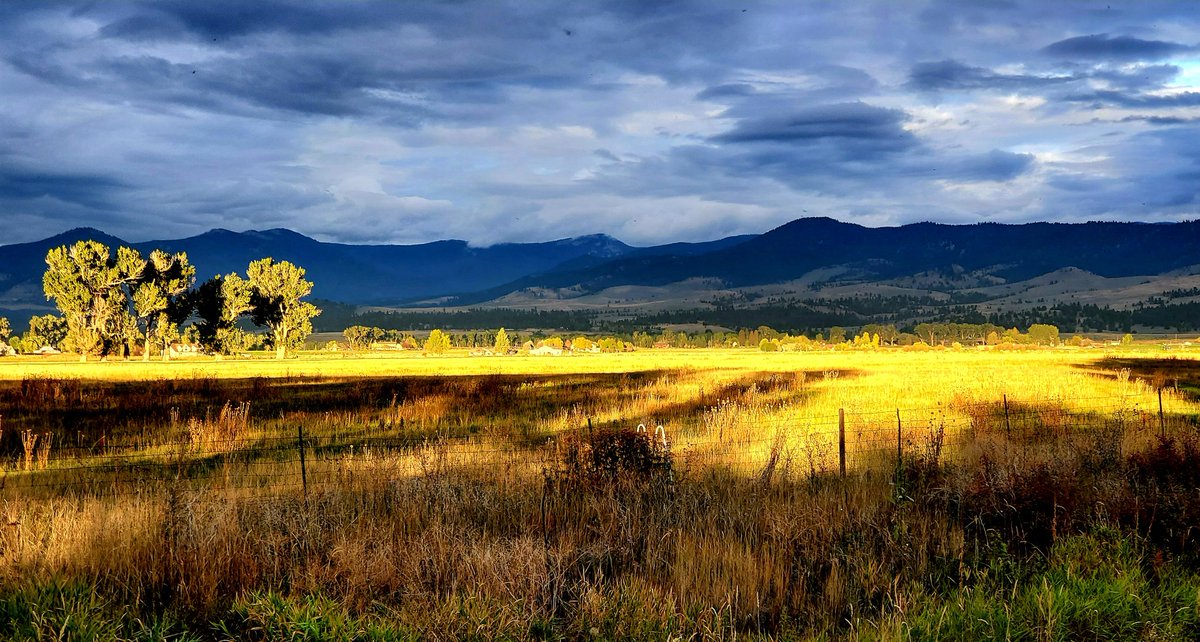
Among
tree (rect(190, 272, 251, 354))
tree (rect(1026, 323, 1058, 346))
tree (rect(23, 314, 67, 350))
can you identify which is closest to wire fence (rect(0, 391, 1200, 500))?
tree (rect(190, 272, 251, 354))

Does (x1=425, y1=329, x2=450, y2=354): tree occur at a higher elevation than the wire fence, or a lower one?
lower

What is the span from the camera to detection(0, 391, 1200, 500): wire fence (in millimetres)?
11734

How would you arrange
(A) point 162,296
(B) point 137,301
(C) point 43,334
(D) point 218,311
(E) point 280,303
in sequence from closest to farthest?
(B) point 137,301 → (A) point 162,296 → (D) point 218,311 → (E) point 280,303 → (C) point 43,334

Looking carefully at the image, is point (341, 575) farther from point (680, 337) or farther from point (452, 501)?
point (680, 337)

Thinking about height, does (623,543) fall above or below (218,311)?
below

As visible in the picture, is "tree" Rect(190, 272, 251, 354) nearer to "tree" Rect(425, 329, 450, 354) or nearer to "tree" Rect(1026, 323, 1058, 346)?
"tree" Rect(425, 329, 450, 354)

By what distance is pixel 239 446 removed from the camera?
676 inches

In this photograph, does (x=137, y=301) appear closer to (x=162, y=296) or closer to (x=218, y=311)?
(x=162, y=296)

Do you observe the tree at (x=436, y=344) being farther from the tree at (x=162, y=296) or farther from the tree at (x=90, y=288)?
the tree at (x=90, y=288)

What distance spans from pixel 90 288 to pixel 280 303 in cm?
2087

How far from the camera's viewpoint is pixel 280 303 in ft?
344

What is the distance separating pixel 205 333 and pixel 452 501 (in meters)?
95.6

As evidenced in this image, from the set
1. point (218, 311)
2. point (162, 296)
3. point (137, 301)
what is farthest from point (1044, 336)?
point (137, 301)

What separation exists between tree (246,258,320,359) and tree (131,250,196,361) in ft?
31.3
